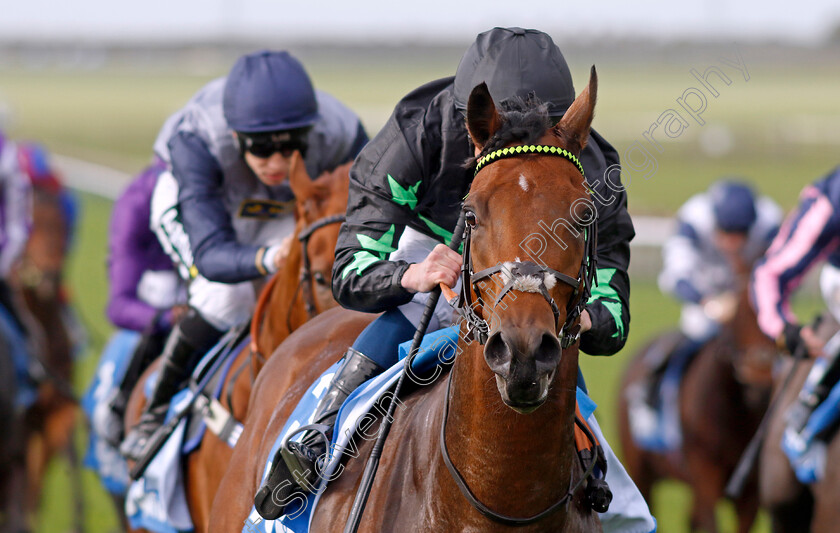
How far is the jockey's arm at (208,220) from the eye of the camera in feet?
15.3

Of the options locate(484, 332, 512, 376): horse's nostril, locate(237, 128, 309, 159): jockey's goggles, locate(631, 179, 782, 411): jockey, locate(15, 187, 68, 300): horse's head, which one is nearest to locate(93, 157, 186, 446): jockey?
locate(237, 128, 309, 159): jockey's goggles

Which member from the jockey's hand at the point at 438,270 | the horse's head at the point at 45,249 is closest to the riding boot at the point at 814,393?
the jockey's hand at the point at 438,270

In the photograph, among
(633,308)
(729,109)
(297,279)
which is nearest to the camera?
(297,279)

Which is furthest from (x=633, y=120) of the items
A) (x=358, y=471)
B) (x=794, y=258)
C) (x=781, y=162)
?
(x=358, y=471)

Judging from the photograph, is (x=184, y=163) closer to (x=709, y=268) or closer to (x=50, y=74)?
(x=709, y=268)

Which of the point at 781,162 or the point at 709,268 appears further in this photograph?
the point at 781,162

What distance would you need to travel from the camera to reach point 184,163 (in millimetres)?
4973

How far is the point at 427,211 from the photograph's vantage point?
3354 millimetres

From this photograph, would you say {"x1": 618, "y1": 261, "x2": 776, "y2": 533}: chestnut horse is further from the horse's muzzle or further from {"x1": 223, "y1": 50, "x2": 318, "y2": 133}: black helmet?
the horse's muzzle

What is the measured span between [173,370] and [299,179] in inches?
53.2

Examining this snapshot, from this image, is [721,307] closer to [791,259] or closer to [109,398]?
[791,259]

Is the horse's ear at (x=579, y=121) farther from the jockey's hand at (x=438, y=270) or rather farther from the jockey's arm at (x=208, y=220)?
the jockey's arm at (x=208, y=220)

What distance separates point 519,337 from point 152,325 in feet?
13.7

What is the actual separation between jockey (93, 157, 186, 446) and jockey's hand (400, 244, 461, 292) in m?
3.45
